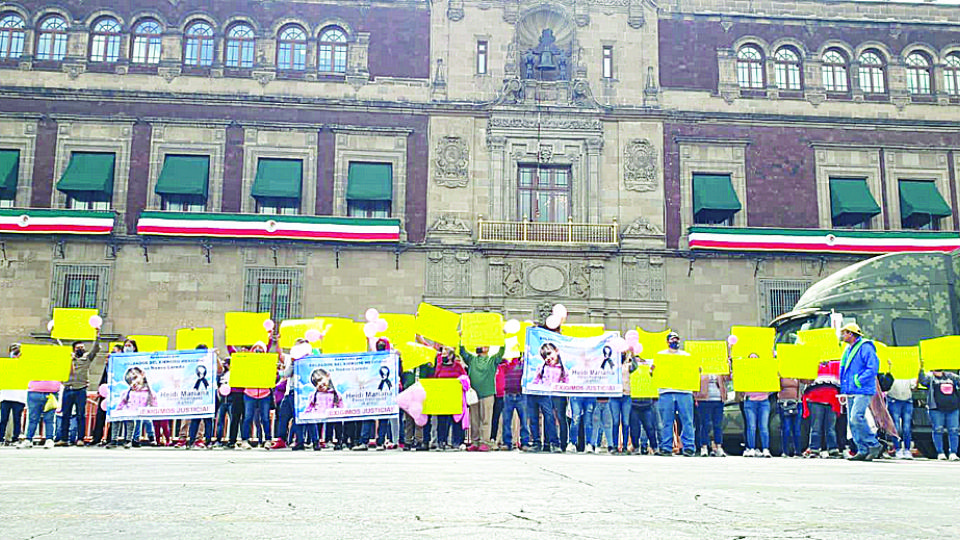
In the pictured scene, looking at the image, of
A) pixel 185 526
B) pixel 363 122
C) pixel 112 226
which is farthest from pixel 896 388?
pixel 112 226

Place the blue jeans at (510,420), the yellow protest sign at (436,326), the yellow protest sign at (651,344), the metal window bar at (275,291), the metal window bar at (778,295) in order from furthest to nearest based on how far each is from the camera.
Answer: the metal window bar at (778,295) → the metal window bar at (275,291) → the yellow protest sign at (651,344) → the blue jeans at (510,420) → the yellow protest sign at (436,326)

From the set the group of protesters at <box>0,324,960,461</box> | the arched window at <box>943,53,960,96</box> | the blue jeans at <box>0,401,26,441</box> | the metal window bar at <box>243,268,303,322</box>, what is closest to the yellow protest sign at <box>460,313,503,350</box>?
the group of protesters at <box>0,324,960,461</box>

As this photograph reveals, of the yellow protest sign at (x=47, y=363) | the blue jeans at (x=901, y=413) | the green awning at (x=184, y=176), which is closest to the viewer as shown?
the blue jeans at (x=901, y=413)

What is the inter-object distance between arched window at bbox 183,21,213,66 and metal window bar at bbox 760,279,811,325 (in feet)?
60.2

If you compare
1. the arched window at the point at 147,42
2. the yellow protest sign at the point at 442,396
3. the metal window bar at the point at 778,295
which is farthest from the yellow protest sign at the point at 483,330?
the arched window at the point at 147,42

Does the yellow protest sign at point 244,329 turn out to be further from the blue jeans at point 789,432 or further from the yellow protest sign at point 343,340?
the blue jeans at point 789,432

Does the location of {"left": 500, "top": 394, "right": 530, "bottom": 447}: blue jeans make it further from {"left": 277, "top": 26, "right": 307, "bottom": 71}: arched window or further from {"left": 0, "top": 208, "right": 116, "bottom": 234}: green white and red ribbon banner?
{"left": 277, "top": 26, "right": 307, "bottom": 71}: arched window

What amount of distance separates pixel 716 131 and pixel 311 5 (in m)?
13.3

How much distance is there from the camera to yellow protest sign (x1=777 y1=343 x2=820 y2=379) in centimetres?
1538

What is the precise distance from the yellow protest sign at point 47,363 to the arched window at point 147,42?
1652 centimetres

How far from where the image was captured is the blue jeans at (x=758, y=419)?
50.0 ft

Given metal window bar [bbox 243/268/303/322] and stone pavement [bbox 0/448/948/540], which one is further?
metal window bar [bbox 243/268/303/322]

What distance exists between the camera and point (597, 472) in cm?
811

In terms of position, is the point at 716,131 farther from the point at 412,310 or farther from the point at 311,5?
the point at 311,5
